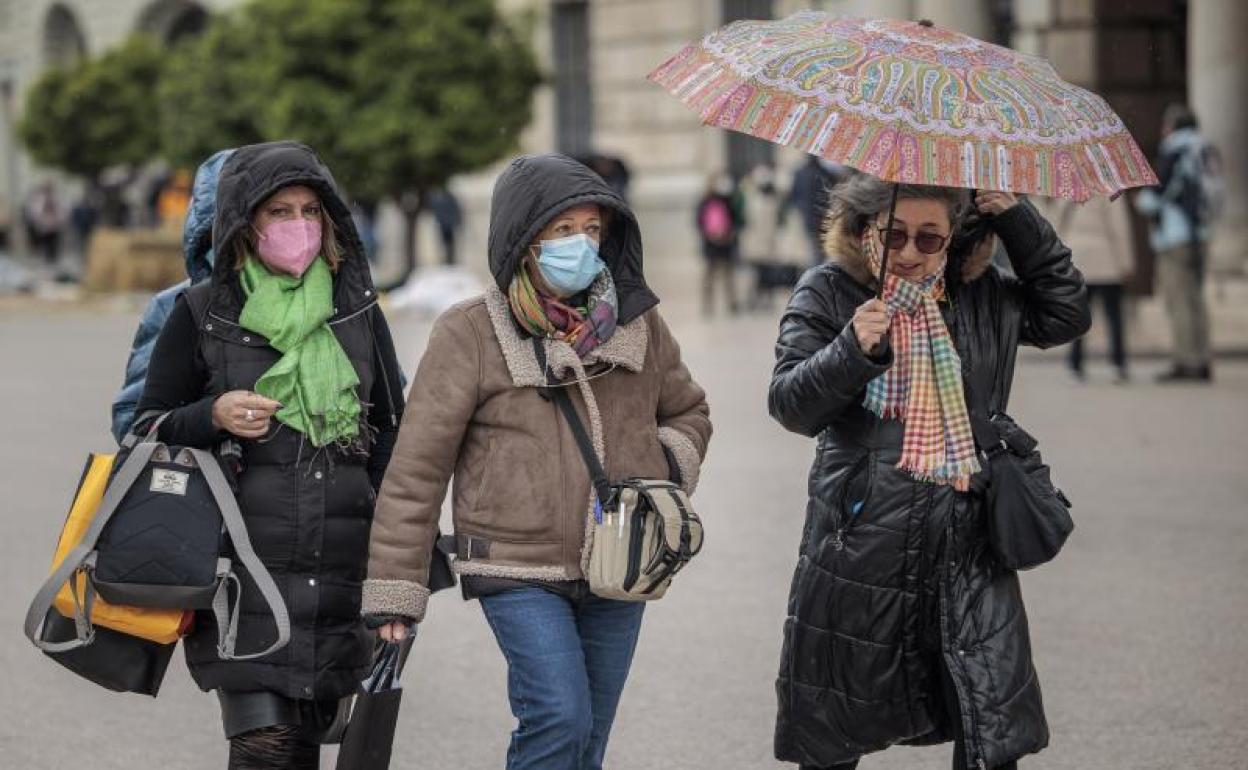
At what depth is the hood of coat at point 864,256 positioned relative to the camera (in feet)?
14.5

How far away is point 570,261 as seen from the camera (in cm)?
423

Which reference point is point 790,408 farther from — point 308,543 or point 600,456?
point 308,543

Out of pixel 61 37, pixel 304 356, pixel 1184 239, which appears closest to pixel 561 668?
pixel 304 356

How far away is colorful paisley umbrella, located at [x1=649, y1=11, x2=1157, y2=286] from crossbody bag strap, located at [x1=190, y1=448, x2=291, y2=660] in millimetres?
1211

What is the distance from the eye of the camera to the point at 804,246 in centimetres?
Answer: 2548

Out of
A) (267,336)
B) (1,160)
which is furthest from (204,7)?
(267,336)

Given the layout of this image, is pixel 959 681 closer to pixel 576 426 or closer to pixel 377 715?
pixel 576 426

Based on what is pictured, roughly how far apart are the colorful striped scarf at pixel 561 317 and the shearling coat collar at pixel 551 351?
20mm

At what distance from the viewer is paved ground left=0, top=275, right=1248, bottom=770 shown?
239 inches

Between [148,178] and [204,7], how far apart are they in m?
5.08

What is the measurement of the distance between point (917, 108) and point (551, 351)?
86 centimetres

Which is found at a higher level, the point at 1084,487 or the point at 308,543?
the point at 308,543

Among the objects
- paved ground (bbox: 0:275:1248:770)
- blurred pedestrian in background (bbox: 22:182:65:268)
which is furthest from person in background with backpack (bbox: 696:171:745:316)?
blurred pedestrian in background (bbox: 22:182:65:268)

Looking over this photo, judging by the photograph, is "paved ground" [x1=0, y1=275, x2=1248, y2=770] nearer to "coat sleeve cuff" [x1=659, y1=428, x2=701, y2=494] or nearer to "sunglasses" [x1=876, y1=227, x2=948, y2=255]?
"coat sleeve cuff" [x1=659, y1=428, x2=701, y2=494]
